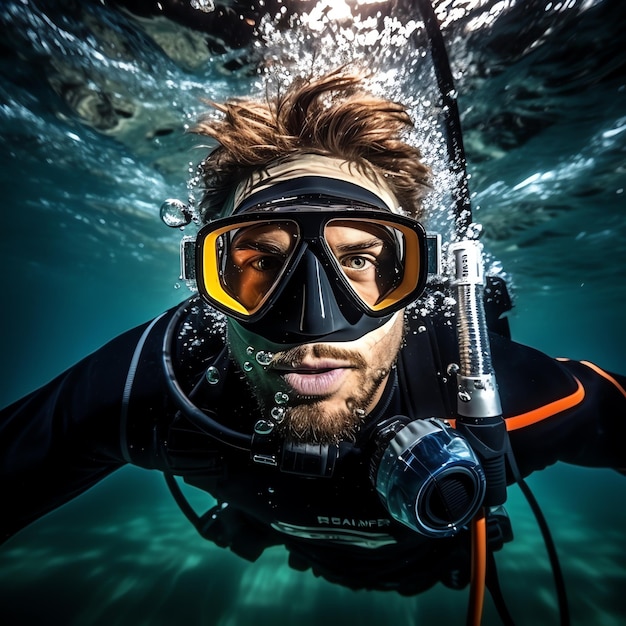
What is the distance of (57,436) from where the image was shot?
3188mm

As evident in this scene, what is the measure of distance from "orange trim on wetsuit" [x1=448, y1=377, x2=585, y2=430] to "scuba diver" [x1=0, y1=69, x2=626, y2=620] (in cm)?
1

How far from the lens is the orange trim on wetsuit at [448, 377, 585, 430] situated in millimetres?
2771

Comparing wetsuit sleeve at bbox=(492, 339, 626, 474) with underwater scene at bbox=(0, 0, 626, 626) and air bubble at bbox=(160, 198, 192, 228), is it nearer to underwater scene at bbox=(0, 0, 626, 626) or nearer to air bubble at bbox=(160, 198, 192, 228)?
underwater scene at bbox=(0, 0, 626, 626)

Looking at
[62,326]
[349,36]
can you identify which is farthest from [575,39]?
A: [62,326]

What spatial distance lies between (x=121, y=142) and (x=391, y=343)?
9798 millimetres

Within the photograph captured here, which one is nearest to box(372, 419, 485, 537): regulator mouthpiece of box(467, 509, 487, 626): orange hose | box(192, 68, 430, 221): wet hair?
box(467, 509, 487, 626): orange hose

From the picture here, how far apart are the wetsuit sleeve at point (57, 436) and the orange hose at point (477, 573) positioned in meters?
2.82

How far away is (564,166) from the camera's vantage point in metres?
8.53

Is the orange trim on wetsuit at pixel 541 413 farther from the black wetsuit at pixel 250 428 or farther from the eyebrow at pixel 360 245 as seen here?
the eyebrow at pixel 360 245

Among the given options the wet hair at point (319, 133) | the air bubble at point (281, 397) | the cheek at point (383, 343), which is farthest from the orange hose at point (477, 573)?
the wet hair at point (319, 133)

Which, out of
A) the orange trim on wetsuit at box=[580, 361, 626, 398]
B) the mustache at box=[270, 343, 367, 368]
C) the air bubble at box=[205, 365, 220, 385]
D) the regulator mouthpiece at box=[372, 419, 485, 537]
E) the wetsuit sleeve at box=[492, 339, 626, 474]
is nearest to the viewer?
the regulator mouthpiece at box=[372, 419, 485, 537]

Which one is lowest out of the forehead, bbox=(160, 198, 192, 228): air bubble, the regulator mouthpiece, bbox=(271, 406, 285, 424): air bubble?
the regulator mouthpiece

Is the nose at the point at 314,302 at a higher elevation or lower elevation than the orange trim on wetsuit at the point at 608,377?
higher

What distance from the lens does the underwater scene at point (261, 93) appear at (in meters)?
5.02
